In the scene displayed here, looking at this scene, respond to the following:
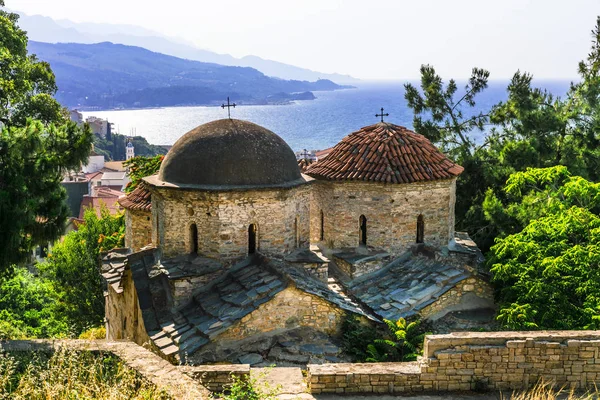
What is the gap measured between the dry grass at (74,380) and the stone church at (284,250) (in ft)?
8.93

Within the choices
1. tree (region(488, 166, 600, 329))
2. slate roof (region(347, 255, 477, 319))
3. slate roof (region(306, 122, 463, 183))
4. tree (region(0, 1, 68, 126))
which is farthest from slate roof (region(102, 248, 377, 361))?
tree (region(0, 1, 68, 126))

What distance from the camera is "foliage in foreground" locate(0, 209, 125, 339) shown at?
946 inches

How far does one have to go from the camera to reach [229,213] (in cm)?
1192

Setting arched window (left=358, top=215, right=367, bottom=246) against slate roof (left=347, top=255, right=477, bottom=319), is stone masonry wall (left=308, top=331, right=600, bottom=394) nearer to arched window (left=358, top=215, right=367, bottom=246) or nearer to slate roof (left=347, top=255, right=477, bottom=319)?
slate roof (left=347, top=255, right=477, bottom=319)

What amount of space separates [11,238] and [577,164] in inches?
679

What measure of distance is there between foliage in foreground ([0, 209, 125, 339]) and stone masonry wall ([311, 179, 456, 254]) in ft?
39.0

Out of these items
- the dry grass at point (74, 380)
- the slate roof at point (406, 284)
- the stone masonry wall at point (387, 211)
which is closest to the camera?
the dry grass at point (74, 380)

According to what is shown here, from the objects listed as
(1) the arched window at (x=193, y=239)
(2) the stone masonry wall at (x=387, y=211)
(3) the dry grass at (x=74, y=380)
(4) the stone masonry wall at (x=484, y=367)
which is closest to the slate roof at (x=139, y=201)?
(1) the arched window at (x=193, y=239)

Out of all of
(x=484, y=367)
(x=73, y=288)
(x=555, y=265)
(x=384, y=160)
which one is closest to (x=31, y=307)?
(x=73, y=288)

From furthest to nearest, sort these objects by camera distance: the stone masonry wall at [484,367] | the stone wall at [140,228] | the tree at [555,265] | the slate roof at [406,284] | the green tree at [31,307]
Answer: the green tree at [31,307], the stone wall at [140,228], the slate roof at [406,284], the tree at [555,265], the stone masonry wall at [484,367]

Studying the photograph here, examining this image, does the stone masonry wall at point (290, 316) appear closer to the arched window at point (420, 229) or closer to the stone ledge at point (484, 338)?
the stone ledge at point (484, 338)

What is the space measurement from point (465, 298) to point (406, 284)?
134 cm

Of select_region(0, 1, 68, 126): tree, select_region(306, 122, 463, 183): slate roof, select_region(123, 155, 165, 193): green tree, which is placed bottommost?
select_region(123, 155, 165, 193): green tree

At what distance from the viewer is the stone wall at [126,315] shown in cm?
1254
